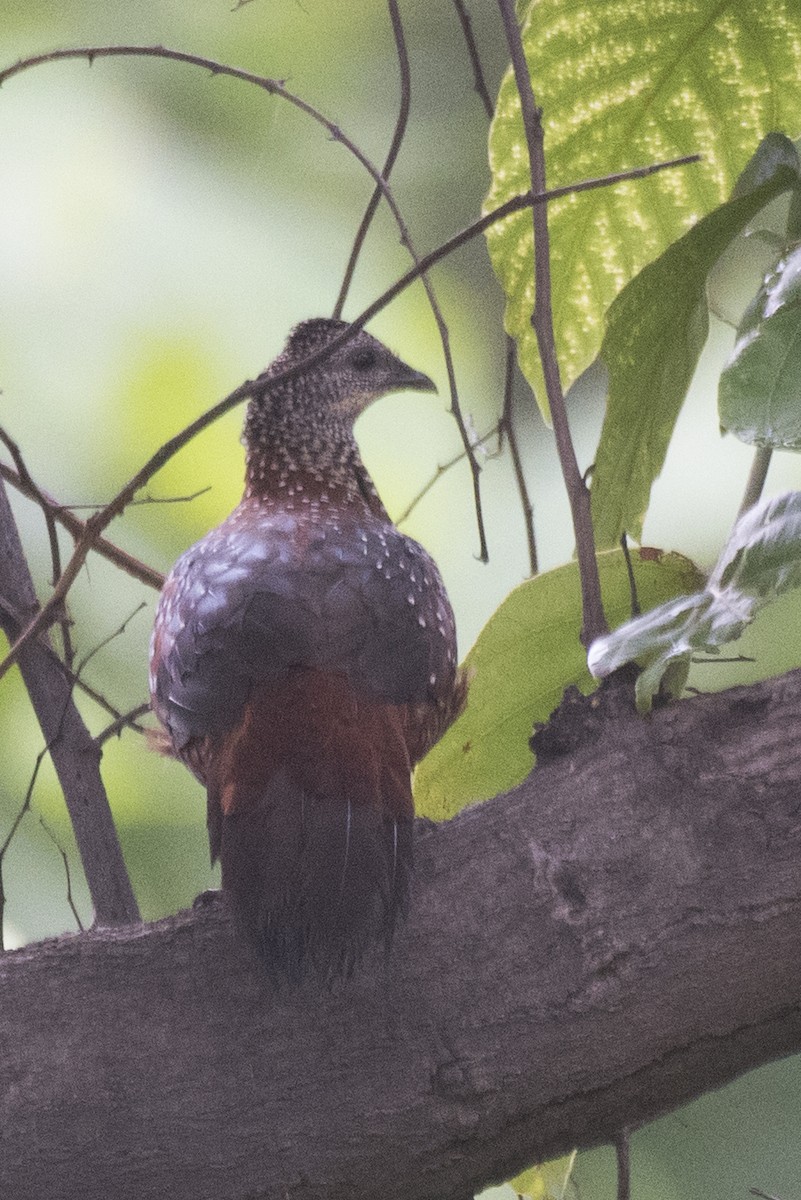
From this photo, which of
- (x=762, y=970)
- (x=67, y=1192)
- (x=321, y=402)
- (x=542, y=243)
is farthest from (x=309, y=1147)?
(x=321, y=402)

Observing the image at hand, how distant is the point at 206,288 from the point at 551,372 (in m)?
1.42

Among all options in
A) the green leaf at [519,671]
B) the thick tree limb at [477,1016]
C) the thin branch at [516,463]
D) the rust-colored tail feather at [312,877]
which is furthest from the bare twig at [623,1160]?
the thin branch at [516,463]

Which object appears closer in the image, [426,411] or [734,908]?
[734,908]

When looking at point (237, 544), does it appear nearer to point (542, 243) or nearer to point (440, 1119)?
point (542, 243)

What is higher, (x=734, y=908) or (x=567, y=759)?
(x=567, y=759)

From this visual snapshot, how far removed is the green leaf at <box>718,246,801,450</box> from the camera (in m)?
1.07

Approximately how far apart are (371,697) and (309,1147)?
0.40 metres

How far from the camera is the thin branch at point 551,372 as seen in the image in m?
1.26

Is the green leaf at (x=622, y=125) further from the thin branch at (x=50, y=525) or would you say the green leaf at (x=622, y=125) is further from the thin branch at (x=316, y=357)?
the thin branch at (x=50, y=525)

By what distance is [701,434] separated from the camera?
8.07 ft

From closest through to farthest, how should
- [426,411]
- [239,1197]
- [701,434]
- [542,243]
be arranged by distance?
[239,1197]
[542,243]
[701,434]
[426,411]

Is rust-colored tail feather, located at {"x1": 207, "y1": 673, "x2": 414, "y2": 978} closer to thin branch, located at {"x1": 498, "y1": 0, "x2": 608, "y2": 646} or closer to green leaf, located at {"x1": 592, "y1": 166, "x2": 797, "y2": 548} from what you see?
thin branch, located at {"x1": 498, "y1": 0, "x2": 608, "y2": 646}

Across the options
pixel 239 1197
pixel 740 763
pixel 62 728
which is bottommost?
pixel 239 1197

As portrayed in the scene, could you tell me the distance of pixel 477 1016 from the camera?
107 cm
